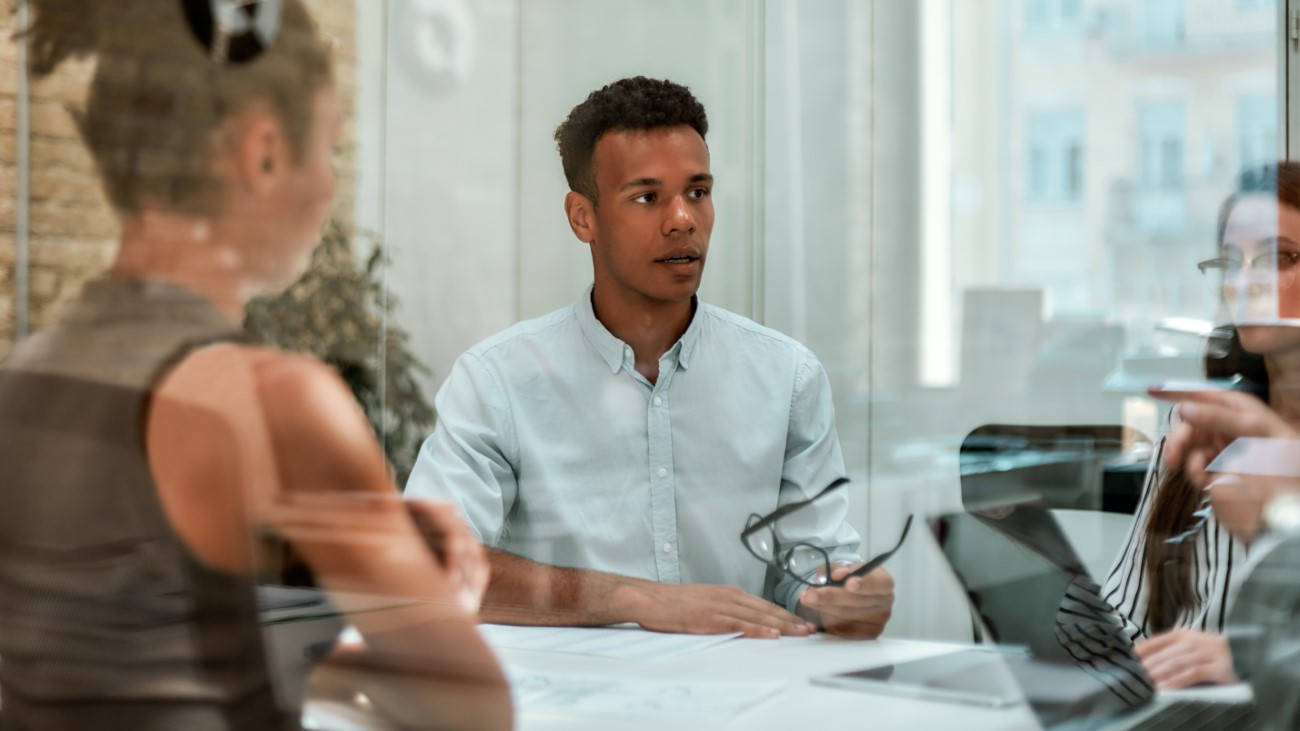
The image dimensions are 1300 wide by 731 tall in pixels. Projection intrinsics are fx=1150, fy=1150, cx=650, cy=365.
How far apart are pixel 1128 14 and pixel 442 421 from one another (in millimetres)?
964

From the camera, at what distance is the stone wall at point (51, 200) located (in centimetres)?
110

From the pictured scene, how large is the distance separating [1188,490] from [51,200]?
3.99 ft

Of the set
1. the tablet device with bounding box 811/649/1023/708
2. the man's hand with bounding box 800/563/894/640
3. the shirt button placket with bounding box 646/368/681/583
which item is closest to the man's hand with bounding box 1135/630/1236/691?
the tablet device with bounding box 811/649/1023/708

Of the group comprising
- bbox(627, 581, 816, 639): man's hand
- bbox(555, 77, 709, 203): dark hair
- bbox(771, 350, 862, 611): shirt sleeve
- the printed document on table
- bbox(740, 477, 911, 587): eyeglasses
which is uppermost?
bbox(555, 77, 709, 203): dark hair

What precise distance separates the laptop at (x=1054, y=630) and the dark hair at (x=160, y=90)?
2.62ft

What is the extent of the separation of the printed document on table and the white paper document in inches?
Result: 3.4

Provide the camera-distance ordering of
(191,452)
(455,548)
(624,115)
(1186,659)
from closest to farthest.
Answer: (191,452), (1186,659), (455,548), (624,115)

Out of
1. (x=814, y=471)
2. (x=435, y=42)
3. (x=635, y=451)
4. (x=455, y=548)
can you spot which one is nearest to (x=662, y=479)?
(x=635, y=451)

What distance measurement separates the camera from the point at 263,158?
980 mm

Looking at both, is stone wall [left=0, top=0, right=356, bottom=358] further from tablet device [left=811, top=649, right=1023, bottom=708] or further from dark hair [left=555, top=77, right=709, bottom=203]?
tablet device [left=811, top=649, right=1023, bottom=708]

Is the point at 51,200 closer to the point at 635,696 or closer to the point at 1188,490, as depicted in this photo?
the point at 635,696

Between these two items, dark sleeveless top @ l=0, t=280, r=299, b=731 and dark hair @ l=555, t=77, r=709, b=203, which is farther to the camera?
dark hair @ l=555, t=77, r=709, b=203

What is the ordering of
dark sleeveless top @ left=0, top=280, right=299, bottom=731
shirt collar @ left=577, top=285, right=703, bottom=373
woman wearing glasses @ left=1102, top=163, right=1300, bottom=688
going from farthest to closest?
shirt collar @ left=577, top=285, right=703, bottom=373
woman wearing glasses @ left=1102, top=163, right=1300, bottom=688
dark sleeveless top @ left=0, top=280, right=299, bottom=731

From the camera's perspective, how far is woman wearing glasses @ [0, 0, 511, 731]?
0.86m
